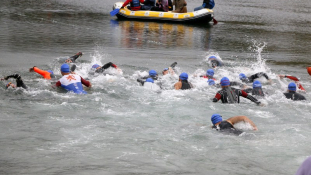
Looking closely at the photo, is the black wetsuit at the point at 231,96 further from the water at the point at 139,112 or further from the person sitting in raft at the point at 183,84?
the person sitting in raft at the point at 183,84

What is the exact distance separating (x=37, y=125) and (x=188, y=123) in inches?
146

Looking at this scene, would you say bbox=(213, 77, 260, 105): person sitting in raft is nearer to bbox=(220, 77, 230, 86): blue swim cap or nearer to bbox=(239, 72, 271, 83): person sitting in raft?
bbox=(220, 77, 230, 86): blue swim cap

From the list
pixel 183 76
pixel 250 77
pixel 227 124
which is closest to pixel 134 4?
pixel 250 77

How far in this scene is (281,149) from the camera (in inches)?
365

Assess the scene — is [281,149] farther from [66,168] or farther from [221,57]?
[221,57]

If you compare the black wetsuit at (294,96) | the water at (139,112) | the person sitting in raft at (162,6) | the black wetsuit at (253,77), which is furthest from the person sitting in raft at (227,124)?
the person sitting in raft at (162,6)

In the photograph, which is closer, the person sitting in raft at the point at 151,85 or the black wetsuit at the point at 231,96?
the black wetsuit at the point at 231,96

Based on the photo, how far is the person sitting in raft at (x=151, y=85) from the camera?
1391 cm

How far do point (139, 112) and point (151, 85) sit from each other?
8.24 ft

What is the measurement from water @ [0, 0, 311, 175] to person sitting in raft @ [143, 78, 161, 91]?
410 millimetres

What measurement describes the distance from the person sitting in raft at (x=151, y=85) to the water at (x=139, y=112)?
410mm

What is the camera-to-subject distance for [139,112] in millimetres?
11562

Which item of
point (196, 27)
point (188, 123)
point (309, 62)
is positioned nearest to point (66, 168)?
point (188, 123)

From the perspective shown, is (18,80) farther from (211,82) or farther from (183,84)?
(211,82)
